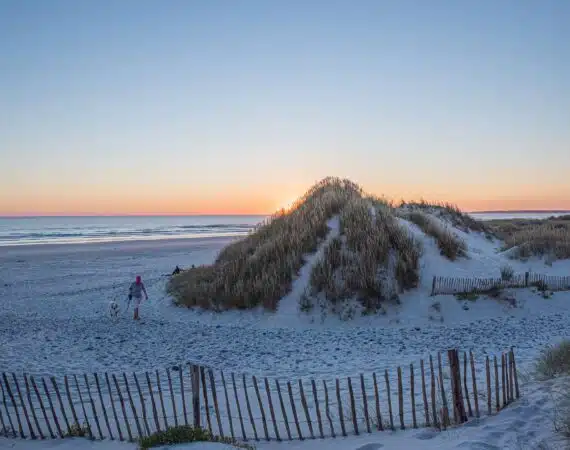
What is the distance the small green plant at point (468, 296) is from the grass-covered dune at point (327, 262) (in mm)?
1478

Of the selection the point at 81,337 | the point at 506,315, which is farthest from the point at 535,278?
the point at 81,337

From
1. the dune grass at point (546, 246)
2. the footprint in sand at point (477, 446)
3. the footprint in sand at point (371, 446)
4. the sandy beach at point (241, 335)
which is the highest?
the dune grass at point (546, 246)

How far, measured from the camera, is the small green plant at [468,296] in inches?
623

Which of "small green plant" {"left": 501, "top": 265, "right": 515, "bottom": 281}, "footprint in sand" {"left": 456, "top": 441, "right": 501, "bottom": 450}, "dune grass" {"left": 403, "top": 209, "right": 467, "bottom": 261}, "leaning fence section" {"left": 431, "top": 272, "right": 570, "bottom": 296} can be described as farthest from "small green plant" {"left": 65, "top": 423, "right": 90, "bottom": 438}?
"dune grass" {"left": 403, "top": 209, "right": 467, "bottom": 261}

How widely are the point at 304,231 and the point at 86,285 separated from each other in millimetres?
12092

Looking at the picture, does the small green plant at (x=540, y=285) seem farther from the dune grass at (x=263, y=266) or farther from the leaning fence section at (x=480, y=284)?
the dune grass at (x=263, y=266)

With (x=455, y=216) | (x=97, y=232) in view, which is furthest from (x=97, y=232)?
(x=455, y=216)

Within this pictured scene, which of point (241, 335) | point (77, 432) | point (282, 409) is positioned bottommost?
point (241, 335)

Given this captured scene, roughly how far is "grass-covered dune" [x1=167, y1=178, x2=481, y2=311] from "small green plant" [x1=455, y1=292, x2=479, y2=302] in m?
1.48

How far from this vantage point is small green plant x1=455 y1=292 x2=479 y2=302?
52.0 feet

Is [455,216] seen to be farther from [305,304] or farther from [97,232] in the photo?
[97,232]

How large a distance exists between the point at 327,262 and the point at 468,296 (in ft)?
16.0

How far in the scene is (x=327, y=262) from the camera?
55.8 ft

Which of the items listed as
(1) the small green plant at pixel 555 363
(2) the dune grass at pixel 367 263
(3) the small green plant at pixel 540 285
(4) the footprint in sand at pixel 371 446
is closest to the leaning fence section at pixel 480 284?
(3) the small green plant at pixel 540 285
